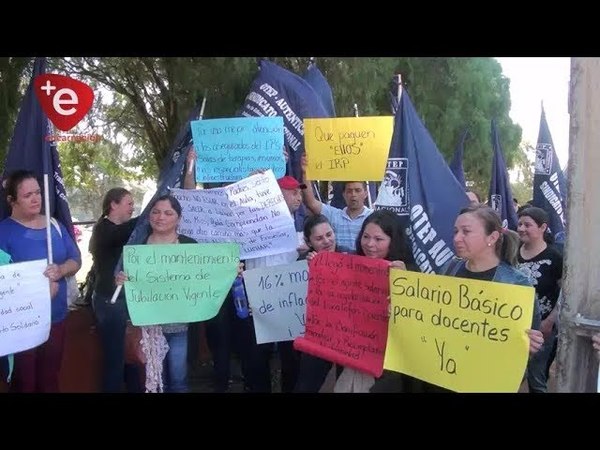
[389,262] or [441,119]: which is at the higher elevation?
[441,119]

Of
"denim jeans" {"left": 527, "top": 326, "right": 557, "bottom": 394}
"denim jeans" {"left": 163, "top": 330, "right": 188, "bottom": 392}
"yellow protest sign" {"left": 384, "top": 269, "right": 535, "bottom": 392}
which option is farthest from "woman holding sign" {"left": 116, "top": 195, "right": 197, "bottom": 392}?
"denim jeans" {"left": 527, "top": 326, "right": 557, "bottom": 394}

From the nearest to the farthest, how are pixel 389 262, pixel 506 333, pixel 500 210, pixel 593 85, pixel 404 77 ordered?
pixel 593 85, pixel 506 333, pixel 389 262, pixel 500 210, pixel 404 77

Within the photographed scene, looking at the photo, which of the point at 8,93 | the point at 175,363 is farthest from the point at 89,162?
the point at 175,363

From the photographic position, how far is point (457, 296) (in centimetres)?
319

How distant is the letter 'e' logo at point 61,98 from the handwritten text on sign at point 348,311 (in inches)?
84.6

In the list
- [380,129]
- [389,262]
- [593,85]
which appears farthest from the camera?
[380,129]

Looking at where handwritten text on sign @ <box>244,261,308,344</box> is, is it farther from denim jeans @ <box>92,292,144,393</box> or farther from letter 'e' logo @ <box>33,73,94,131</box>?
letter 'e' logo @ <box>33,73,94,131</box>

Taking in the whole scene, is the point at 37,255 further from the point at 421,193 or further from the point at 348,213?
the point at 421,193

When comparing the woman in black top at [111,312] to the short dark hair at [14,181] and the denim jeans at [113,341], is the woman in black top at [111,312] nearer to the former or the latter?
the denim jeans at [113,341]

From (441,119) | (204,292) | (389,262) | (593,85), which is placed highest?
(441,119)

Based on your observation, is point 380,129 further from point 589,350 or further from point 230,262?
point 589,350

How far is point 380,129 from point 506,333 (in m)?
2.05

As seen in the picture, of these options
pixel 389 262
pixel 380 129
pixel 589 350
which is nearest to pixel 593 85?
pixel 589 350

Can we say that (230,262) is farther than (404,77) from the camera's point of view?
No
